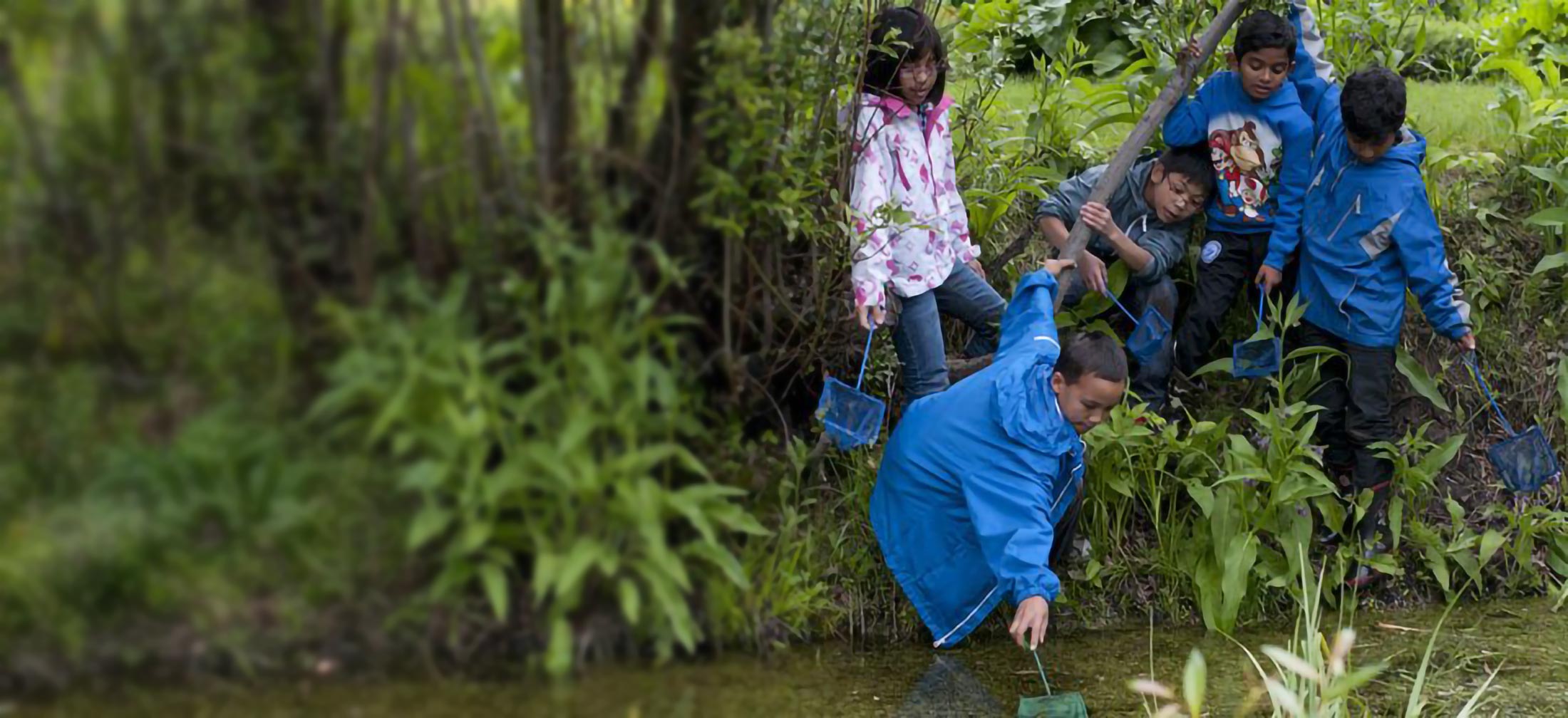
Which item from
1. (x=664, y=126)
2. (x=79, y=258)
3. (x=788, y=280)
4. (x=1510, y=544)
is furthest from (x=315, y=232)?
(x=1510, y=544)

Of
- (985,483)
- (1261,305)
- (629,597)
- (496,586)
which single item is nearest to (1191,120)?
(1261,305)

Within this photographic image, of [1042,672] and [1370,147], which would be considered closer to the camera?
[1042,672]

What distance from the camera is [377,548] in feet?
5.05

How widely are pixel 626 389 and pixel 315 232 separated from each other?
37 cm

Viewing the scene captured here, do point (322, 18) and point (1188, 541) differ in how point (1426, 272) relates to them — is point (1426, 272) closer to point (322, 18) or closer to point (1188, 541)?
point (1188, 541)

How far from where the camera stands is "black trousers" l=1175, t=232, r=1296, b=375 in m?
4.82

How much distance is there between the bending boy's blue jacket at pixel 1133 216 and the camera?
15.2 ft

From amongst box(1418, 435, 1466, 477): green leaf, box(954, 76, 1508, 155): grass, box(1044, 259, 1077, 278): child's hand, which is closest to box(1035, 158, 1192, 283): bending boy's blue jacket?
box(1044, 259, 1077, 278): child's hand

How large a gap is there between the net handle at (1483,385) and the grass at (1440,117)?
90 cm

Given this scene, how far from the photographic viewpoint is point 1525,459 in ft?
15.6

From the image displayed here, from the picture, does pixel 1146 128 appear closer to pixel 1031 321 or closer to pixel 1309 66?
pixel 1031 321

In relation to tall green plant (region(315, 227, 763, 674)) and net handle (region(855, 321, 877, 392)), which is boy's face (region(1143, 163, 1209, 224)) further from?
tall green plant (region(315, 227, 763, 674))

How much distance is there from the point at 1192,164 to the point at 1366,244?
580 millimetres

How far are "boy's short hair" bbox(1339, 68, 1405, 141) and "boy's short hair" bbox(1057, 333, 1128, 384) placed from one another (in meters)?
1.19
